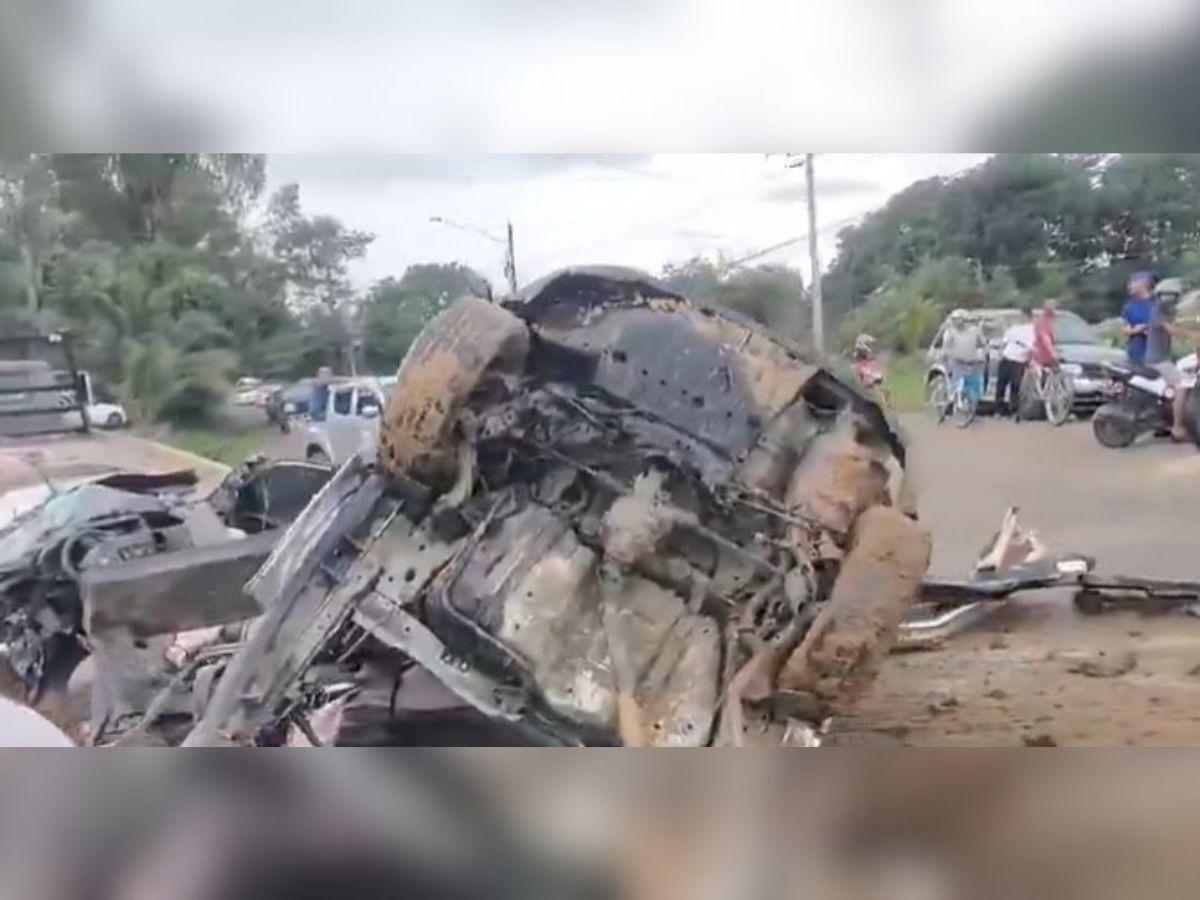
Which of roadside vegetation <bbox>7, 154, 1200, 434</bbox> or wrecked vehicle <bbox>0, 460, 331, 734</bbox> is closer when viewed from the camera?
roadside vegetation <bbox>7, 154, 1200, 434</bbox>

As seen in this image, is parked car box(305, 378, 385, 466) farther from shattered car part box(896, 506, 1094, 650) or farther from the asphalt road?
shattered car part box(896, 506, 1094, 650)

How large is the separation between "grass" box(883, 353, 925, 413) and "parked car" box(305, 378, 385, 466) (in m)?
0.80

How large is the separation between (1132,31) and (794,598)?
3.25ft

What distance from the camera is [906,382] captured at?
7.18 feet

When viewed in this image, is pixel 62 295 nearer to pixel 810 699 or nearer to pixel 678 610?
pixel 678 610

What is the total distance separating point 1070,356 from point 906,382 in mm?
259

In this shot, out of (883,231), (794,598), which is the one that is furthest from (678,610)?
(883,231)

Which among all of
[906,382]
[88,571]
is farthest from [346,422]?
[906,382]

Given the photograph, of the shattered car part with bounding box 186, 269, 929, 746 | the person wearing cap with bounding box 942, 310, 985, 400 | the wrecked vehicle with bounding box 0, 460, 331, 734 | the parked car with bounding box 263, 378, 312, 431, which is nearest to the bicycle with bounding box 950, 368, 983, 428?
the person wearing cap with bounding box 942, 310, 985, 400

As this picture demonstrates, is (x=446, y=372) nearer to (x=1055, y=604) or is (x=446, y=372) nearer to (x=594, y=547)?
(x=594, y=547)

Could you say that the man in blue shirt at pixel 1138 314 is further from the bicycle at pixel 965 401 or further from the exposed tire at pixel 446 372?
the exposed tire at pixel 446 372

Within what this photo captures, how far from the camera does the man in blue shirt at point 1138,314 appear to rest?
2.18 m

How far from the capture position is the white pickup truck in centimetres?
221

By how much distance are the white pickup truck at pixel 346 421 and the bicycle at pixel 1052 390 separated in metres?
1.02
